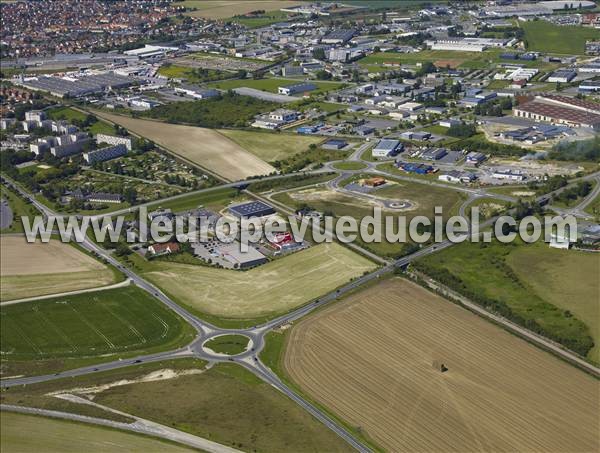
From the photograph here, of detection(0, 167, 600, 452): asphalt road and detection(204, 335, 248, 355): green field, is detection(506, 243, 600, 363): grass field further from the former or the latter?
detection(204, 335, 248, 355): green field

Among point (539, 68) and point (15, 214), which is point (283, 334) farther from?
point (539, 68)

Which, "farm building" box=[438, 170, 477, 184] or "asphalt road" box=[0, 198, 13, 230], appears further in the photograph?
"farm building" box=[438, 170, 477, 184]

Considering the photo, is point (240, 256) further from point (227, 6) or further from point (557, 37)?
point (227, 6)

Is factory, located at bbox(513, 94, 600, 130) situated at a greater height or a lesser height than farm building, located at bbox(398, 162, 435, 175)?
greater

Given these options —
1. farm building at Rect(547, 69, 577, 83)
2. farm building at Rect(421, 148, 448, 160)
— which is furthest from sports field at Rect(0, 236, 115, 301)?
farm building at Rect(547, 69, 577, 83)

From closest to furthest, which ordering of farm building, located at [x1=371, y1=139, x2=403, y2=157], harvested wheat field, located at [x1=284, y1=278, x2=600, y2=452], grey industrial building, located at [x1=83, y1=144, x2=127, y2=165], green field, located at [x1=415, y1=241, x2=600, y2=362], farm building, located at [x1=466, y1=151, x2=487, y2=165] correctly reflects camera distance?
harvested wheat field, located at [x1=284, y1=278, x2=600, y2=452], green field, located at [x1=415, y1=241, x2=600, y2=362], farm building, located at [x1=466, y1=151, x2=487, y2=165], farm building, located at [x1=371, y1=139, x2=403, y2=157], grey industrial building, located at [x1=83, y1=144, x2=127, y2=165]

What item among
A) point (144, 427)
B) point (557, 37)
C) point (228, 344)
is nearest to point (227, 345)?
point (228, 344)

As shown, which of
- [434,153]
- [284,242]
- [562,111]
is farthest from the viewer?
[562,111]
